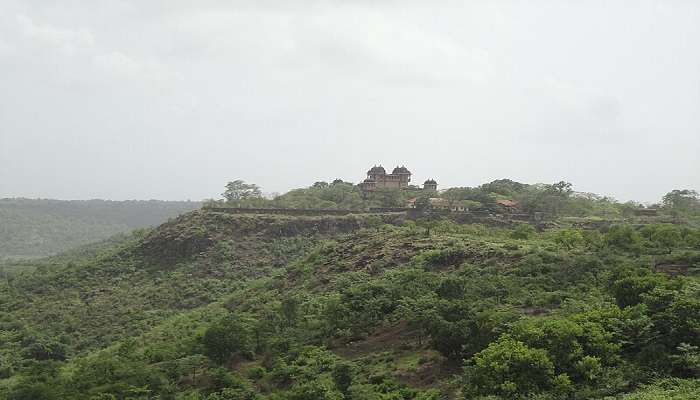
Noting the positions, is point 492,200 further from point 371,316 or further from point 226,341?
point 226,341

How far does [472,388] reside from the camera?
1945cm

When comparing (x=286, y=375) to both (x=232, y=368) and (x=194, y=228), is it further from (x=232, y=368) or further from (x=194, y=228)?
(x=194, y=228)

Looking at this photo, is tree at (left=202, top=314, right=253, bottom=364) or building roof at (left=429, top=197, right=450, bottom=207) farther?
building roof at (left=429, top=197, right=450, bottom=207)

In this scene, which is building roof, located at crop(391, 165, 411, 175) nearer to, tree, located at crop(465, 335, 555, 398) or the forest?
the forest

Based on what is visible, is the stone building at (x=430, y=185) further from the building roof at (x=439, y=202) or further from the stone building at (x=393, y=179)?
the building roof at (x=439, y=202)

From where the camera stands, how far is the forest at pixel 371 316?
19547 mm

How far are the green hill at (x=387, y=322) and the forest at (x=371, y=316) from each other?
0.09m

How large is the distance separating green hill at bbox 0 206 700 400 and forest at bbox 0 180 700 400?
0.31ft

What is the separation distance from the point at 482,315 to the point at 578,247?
13.5 meters

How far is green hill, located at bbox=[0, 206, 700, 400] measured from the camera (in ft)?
63.8

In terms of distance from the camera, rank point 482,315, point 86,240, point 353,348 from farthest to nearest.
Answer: point 86,240 < point 353,348 < point 482,315

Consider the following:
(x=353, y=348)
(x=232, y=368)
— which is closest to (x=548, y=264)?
(x=353, y=348)

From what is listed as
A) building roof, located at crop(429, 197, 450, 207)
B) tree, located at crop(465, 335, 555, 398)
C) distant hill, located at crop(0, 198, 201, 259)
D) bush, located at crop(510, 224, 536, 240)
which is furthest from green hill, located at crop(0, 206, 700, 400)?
distant hill, located at crop(0, 198, 201, 259)

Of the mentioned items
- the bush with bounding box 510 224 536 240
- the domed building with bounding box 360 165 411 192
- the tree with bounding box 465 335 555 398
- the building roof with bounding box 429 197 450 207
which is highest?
the domed building with bounding box 360 165 411 192
